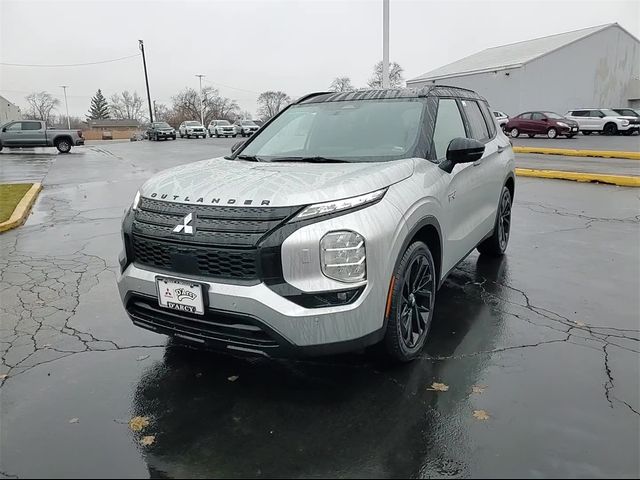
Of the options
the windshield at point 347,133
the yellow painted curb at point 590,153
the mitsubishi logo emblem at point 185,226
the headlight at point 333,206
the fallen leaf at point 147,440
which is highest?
the windshield at point 347,133

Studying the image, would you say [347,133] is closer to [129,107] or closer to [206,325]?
[206,325]

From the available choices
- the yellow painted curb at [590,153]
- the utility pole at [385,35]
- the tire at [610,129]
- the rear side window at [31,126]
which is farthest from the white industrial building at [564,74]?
the rear side window at [31,126]

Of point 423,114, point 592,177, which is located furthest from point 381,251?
point 592,177

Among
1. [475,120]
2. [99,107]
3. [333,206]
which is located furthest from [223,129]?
[99,107]

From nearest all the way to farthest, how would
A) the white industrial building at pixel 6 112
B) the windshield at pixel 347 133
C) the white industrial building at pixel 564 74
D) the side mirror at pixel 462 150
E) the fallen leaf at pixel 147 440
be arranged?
the fallen leaf at pixel 147 440, the side mirror at pixel 462 150, the windshield at pixel 347 133, the white industrial building at pixel 564 74, the white industrial building at pixel 6 112

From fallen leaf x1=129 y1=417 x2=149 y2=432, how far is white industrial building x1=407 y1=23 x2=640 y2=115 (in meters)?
39.7

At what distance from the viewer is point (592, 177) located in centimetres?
1179

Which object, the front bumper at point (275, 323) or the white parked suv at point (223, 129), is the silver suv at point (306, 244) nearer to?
the front bumper at point (275, 323)

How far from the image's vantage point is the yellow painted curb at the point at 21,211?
772cm

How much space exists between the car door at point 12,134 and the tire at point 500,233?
2874 cm

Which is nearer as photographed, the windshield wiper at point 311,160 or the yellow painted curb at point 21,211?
the windshield wiper at point 311,160

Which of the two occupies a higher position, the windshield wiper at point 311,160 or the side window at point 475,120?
the side window at point 475,120

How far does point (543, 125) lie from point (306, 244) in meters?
31.6

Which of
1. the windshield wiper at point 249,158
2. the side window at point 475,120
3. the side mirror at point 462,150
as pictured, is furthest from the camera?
the side window at point 475,120
